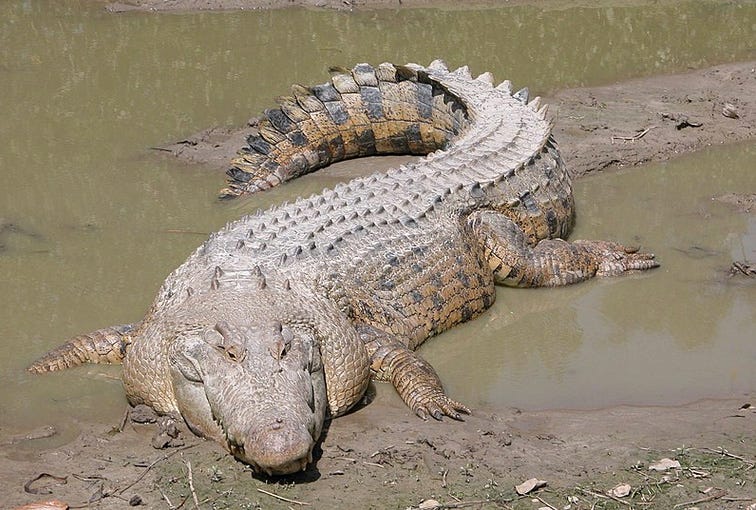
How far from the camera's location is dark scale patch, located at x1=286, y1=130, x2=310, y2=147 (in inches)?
340

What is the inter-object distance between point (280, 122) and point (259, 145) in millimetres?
260

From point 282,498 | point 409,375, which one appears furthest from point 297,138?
point 282,498

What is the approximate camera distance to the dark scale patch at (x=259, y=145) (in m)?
8.56

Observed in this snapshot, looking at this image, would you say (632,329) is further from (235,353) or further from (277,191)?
(277,191)

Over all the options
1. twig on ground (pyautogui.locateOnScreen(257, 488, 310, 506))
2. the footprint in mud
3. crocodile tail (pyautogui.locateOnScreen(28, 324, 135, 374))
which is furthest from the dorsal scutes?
the footprint in mud

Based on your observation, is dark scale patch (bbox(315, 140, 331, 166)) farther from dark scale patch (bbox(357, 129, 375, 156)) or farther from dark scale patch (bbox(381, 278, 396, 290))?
dark scale patch (bbox(381, 278, 396, 290))

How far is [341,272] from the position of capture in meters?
5.77

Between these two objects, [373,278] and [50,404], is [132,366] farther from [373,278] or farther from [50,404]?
[373,278]

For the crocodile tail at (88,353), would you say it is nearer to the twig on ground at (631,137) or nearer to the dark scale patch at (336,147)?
the dark scale patch at (336,147)

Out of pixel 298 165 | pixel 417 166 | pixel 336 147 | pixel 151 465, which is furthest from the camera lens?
pixel 336 147

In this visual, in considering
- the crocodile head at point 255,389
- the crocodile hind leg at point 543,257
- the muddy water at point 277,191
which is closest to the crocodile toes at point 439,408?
the muddy water at point 277,191

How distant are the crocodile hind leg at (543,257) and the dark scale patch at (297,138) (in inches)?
92.6

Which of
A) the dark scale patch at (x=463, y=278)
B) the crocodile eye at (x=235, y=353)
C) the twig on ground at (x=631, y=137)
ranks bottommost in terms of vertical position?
the dark scale patch at (x=463, y=278)

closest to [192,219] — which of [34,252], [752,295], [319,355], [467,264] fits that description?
[34,252]
